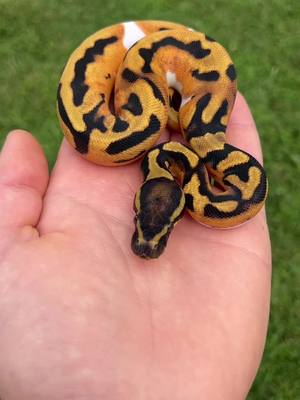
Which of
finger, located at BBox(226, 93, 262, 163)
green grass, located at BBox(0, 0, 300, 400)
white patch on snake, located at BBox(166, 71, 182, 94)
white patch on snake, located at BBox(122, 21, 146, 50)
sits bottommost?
green grass, located at BBox(0, 0, 300, 400)

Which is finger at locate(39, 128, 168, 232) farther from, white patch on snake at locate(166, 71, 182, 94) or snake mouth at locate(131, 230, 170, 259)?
white patch on snake at locate(166, 71, 182, 94)

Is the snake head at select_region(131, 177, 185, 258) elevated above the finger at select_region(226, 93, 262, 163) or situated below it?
below

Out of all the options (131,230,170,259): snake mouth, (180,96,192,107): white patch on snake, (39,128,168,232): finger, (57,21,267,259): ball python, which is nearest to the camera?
(131,230,170,259): snake mouth

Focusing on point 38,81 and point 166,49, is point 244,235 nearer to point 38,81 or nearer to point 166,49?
point 166,49

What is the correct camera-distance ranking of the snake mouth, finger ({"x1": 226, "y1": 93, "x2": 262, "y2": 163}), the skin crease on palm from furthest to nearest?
finger ({"x1": 226, "y1": 93, "x2": 262, "y2": 163}) → the snake mouth → the skin crease on palm

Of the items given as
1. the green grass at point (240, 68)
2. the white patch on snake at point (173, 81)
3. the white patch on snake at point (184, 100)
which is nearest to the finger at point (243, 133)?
the white patch on snake at point (184, 100)

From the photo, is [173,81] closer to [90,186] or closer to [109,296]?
[90,186]

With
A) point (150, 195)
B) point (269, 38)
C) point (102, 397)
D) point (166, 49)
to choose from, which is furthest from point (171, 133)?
point (269, 38)

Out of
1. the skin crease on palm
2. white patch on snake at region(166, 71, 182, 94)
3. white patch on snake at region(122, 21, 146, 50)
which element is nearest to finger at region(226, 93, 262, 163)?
white patch on snake at region(166, 71, 182, 94)
